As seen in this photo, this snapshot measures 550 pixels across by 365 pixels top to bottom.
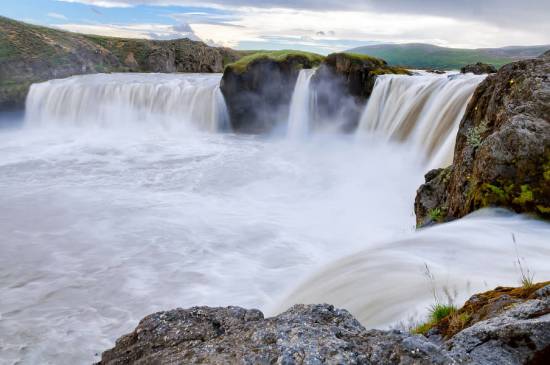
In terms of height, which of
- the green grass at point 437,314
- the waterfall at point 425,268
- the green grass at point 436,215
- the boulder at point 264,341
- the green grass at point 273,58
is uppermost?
the green grass at point 273,58

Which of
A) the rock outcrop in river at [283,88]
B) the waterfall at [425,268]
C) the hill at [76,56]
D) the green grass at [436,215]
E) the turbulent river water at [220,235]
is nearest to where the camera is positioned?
the waterfall at [425,268]

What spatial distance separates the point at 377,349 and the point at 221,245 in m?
8.33

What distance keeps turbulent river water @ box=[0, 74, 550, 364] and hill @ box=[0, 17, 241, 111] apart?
71.2 ft

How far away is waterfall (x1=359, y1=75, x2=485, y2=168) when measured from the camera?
50.0 ft

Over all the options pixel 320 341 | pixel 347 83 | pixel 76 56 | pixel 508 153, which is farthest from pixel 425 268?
pixel 76 56

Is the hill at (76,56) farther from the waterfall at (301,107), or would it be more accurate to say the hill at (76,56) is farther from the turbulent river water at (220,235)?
the turbulent river water at (220,235)

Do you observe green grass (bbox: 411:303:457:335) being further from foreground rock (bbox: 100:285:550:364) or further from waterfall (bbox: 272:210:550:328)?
foreground rock (bbox: 100:285:550:364)

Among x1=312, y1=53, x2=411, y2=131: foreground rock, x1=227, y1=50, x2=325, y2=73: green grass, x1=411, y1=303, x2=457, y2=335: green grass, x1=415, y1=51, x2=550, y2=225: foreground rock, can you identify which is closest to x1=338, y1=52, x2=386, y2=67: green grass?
x1=312, y1=53, x2=411, y2=131: foreground rock

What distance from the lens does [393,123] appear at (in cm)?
1995

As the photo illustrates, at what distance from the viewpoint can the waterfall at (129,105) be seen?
2931 centimetres

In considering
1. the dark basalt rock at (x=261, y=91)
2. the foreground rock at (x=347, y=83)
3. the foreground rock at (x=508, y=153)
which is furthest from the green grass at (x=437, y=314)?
the dark basalt rock at (x=261, y=91)

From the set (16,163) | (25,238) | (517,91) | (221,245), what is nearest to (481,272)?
(517,91)

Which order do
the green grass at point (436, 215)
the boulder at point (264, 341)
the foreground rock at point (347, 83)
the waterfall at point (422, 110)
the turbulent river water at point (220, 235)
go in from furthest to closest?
the foreground rock at point (347, 83)
the waterfall at point (422, 110)
the green grass at point (436, 215)
the turbulent river water at point (220, 235)
the boulder at point (264, 341)

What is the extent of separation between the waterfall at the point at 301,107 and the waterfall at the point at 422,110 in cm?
448
